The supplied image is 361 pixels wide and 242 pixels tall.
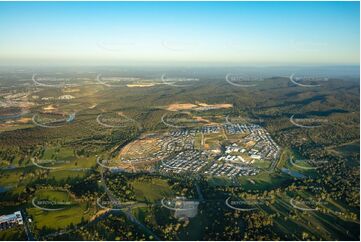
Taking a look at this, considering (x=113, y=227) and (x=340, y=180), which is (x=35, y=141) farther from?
(x=340, y=180)

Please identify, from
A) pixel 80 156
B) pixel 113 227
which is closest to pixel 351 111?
pixel 80 156

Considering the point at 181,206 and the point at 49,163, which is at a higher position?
the point at 181,206

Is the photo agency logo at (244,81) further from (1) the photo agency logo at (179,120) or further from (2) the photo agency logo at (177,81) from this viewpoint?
(1) the photo agency logo at (179,120)

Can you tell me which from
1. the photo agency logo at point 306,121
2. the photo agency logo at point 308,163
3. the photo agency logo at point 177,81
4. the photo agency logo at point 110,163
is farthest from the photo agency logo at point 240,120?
the photo agency logo at point 177,81

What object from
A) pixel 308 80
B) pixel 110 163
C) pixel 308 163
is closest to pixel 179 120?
pixel 110 163

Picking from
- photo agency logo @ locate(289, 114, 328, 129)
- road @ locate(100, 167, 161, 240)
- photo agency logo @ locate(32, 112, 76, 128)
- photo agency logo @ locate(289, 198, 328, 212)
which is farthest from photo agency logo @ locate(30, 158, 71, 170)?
photo agency logo @ locate(289, 114, 328, 129)

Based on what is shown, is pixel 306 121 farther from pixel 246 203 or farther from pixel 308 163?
pixel 246 203
